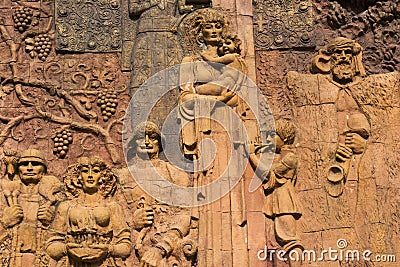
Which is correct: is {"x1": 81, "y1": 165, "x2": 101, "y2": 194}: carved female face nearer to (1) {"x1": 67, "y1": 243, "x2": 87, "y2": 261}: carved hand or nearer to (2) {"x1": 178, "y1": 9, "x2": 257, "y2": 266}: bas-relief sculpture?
(1) {"x1": 67, "y1": 243, "x2": 87, "y2": 261}: carved hand

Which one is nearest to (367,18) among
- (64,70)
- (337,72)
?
(337,72)

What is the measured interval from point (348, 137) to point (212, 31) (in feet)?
4.98

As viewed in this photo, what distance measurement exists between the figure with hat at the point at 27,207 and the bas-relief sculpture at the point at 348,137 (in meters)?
2.21

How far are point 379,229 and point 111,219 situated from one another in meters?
2.29

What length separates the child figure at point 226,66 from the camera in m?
10.1

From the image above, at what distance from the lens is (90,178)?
32.5 feet

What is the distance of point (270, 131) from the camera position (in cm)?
1020

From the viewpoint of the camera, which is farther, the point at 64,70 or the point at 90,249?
the point at 64,70

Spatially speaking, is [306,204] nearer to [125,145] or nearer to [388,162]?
[388,162]

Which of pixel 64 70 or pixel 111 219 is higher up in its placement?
pixel 64 70

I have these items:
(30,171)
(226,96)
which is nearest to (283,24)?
(226,96)

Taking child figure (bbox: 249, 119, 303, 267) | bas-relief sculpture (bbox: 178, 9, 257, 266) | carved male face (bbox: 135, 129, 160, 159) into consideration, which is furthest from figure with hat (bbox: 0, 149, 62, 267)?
child figure (bbox: 249, 119, 303, 267)

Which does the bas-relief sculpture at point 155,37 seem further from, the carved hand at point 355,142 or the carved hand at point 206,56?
the carved hand at point 355,142

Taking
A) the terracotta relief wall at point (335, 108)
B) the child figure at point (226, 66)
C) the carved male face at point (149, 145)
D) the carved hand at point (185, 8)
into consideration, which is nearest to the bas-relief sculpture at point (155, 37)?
the carved hand at point (185, 8)
